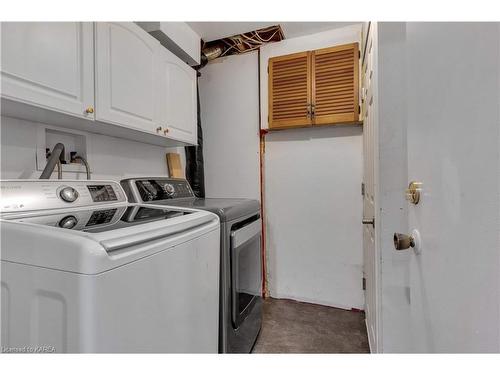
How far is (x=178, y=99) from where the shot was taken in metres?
1.87

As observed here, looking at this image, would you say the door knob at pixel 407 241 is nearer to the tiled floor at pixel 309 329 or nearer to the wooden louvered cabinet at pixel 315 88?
the tiled floor at pixel 309 329

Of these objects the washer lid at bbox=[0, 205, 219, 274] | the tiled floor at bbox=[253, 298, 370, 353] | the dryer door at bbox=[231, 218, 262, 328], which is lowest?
the tiled floor at bbox=[253, 298, 370, 353]

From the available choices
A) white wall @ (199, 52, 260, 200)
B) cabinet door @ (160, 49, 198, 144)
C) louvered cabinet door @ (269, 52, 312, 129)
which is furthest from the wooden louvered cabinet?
cabinet door @ (160, 49, 198, 144)

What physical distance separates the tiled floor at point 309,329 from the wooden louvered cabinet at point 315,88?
1.64 metres

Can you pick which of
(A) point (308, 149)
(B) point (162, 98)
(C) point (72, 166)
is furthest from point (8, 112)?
(A) point (308, 149)

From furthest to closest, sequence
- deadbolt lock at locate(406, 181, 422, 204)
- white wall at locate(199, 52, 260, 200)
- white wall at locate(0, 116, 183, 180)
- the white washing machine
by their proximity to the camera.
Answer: white wall at locate(199, 52, 260, 200) < white wall at locate(0, 116, 183, 180) < deadbolt lock at locate(406, 181, 422, 204) < the white washing machine

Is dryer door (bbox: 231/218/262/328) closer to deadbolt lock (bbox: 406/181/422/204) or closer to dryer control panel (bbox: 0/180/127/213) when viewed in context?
dryer control panel (bbox: 0/180/127/213)

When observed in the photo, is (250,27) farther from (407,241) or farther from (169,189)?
(407,241)

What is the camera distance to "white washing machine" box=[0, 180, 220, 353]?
1.76ft

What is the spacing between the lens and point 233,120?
2.55m

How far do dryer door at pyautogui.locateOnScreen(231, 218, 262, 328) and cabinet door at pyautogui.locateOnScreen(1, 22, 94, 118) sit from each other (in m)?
0.99

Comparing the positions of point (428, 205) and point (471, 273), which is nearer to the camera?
point (471, 273)
